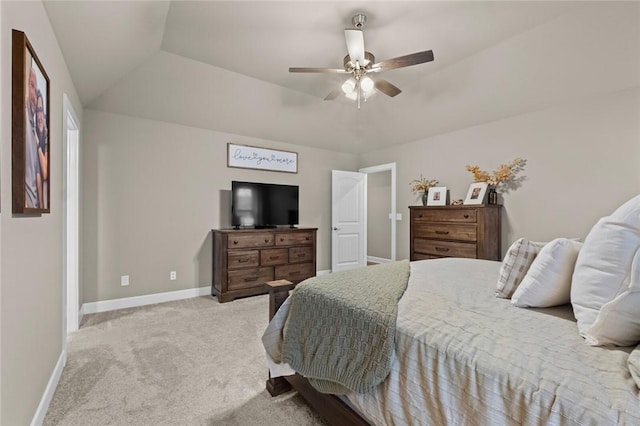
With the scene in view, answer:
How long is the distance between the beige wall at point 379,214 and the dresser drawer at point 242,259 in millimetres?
3646

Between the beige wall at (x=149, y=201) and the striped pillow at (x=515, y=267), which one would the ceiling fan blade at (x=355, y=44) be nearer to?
the striped pillow at (x=515, y=267)

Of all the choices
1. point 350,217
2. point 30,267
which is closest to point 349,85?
point 30,267

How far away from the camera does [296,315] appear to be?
163 cm

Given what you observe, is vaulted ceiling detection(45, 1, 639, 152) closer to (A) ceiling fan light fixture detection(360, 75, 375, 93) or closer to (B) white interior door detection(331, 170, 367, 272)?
(A) ceiling fan light fixture detection(360, 75, 375, 93)

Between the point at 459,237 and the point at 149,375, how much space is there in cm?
345

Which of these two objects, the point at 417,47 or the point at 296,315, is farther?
the point at 417,47

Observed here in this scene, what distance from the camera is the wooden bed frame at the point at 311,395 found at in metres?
1.42

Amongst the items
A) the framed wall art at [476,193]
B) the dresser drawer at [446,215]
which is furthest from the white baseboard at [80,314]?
the framed wall art at [476,193]

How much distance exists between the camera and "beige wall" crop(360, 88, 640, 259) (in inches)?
110

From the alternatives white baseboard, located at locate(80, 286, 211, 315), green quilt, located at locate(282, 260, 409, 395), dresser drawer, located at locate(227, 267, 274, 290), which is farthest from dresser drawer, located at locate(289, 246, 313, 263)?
green quilt, located at locate(282, 260, 409, 395)

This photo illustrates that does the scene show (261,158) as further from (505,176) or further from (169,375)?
(505,176)

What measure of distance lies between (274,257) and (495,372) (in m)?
3.56

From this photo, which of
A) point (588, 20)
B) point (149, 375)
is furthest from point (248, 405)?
point (588, 20)

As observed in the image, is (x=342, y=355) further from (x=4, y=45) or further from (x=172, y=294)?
(x=172, y=294)
